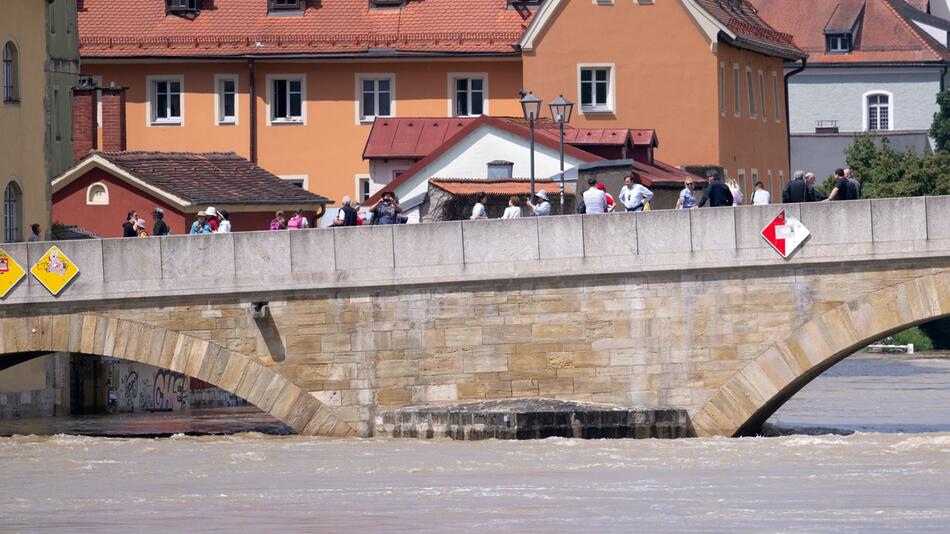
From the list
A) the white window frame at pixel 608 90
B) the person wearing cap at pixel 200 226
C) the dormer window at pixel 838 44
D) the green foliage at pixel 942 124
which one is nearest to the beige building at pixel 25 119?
the person wearing cap at pixel 200 226

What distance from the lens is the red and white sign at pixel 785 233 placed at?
29734 millimetres

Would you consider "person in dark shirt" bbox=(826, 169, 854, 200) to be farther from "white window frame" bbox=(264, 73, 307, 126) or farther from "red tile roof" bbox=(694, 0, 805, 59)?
"white window frame" bbox=(264, 73, 307, 126)

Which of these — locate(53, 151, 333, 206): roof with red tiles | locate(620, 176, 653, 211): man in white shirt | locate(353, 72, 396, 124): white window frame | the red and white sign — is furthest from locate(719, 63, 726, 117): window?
the red and white sign

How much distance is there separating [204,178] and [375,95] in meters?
10.9

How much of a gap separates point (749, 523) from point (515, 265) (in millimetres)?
8176

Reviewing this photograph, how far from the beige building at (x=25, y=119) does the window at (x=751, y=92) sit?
2263 centimetres

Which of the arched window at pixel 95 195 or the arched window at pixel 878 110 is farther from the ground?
the arched window at pixel 878 110

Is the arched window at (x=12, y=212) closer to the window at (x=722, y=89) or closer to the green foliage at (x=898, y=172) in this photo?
the window at (x=722, y=89)

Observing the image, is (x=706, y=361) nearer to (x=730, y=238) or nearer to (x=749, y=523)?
(x=730, y=238)

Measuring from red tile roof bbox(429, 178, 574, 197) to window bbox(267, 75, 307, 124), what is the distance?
14184 millimetres

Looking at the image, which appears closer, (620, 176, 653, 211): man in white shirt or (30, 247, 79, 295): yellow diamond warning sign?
(30, 247, 79, 295): yellow diamond warning sign

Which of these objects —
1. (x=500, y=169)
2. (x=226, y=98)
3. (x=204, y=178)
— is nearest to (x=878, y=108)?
(x=226, y=98)

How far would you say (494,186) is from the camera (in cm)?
4431

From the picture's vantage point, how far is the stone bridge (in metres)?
29.7
